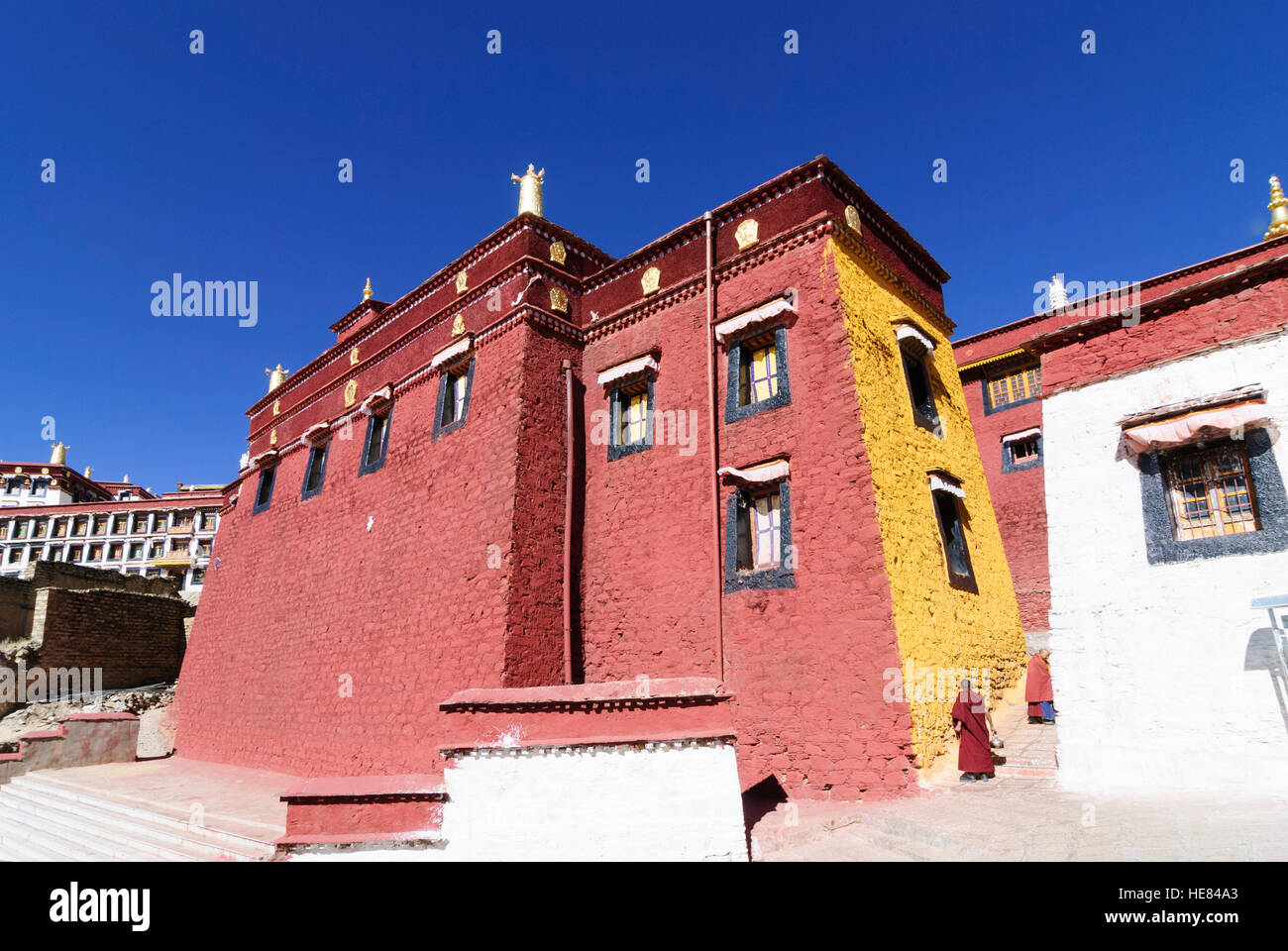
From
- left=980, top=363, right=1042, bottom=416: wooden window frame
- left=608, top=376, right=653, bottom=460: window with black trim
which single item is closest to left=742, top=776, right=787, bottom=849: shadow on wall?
left=608, top=376, right=653, bottom=460: window with black trim

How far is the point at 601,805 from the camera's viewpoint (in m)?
5.79

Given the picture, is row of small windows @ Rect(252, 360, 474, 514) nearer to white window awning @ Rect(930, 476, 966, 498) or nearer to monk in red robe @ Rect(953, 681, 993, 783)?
white window awning @ Rect(930, 476, 966, 498)

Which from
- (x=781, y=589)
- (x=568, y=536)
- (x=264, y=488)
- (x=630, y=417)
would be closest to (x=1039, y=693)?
(x=781, y=589)

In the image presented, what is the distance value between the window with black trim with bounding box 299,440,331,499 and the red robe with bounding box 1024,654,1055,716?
14116mm

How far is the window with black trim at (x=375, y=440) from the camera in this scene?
45.9ft

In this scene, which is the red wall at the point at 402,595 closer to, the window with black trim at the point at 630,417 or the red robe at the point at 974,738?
the window with black trim at the point at 630,417

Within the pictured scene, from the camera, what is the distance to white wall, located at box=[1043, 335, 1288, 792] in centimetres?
636

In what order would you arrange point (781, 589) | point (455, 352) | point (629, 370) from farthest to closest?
point (455, 352), point (629, 370), point (781, 589)

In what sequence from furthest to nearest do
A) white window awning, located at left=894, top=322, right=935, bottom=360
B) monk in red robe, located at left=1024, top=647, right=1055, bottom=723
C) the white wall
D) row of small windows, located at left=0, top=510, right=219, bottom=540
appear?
row of small windows, located at left=0, top=510, right=219, bottom=540 < white window awning, located at left=894, top=322, right=935, bottom=360 < monk in red robe, located at left=1024, top=647, right=1055, bottom=723 < the white wall

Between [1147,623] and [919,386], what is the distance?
4795mm

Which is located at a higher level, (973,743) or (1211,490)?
(1211,490)

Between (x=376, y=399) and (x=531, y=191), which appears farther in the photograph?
(x=376, y=399)

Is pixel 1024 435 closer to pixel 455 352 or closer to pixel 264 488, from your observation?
pixel 455 352

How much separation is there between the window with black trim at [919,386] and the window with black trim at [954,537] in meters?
1.06
